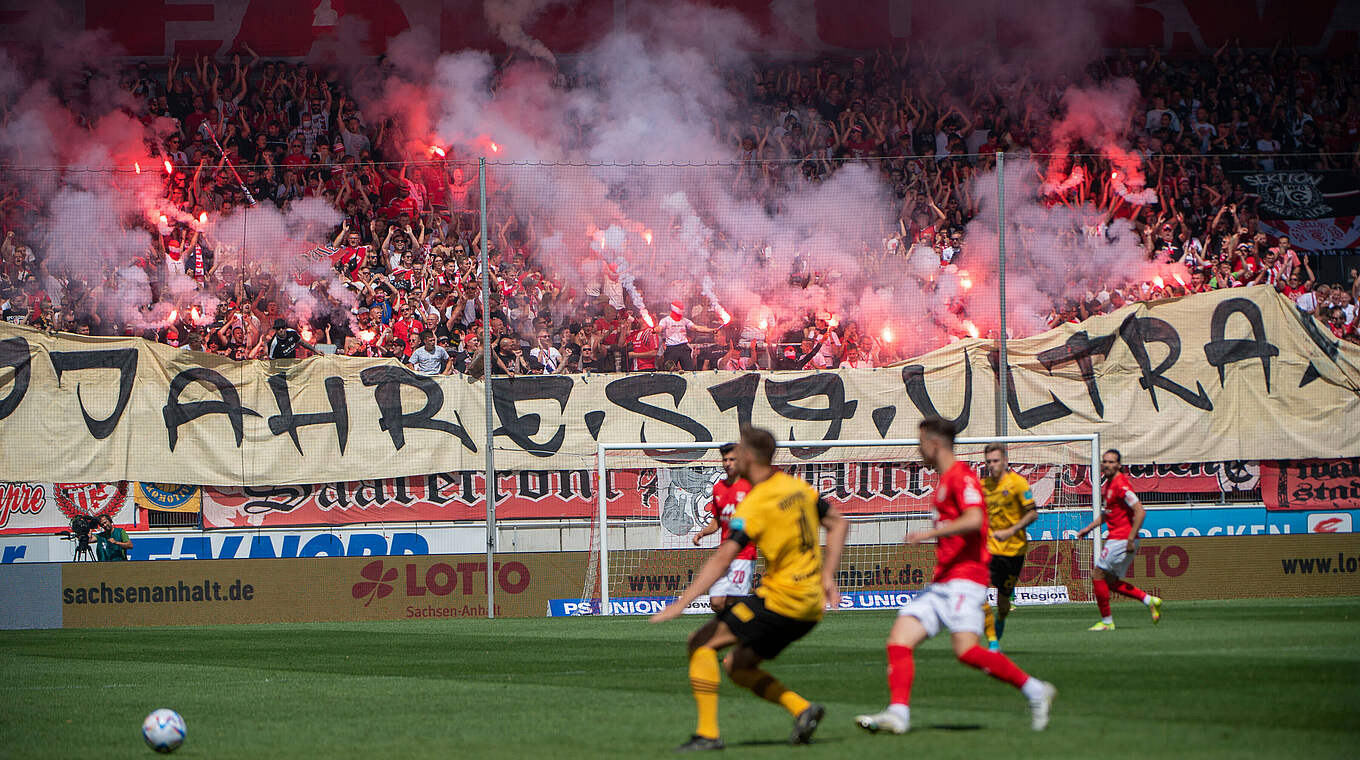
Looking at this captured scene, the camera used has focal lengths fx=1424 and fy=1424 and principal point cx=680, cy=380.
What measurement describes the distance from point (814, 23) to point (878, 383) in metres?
12.9

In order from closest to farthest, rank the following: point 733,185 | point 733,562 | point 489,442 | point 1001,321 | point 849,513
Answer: point 733,562 → point 489,442 → point 1001,321 → point 849,513 → point 733,185

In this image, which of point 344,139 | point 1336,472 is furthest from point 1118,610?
point 344,139

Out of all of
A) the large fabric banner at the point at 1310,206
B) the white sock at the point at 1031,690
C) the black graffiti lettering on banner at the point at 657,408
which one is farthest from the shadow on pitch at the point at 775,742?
the large fabric banner at the point at 1310,206

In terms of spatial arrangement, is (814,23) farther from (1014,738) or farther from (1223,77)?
(1014,738)

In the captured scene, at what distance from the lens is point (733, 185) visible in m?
22.2

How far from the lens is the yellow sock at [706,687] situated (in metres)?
7.14

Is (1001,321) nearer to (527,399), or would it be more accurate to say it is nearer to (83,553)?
(527,399)

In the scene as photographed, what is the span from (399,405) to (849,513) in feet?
21.1

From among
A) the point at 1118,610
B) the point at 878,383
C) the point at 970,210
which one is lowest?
the point at 1118,610

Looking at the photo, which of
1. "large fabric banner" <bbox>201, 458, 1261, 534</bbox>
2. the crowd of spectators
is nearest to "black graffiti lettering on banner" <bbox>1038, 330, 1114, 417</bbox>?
"large fabric banner" <bbox>201, 458, 1261, 534</bbox>

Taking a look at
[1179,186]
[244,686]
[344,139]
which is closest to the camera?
→ [244,686]

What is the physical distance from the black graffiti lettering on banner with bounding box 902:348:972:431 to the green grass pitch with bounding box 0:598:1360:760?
152 inches

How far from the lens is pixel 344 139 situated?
26.3 metres

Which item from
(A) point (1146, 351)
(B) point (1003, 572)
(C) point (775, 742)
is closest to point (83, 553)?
(B) point (1003, 572)
